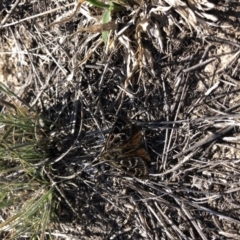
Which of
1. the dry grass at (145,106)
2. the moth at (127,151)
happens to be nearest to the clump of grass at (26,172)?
the dry grass at (145,106)

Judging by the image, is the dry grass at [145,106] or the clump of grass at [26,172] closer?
the dry grass at [145,106]

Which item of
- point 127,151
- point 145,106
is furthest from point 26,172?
point 145,106

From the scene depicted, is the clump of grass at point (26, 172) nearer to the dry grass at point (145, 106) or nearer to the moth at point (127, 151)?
the dry grass at point (145, 106)

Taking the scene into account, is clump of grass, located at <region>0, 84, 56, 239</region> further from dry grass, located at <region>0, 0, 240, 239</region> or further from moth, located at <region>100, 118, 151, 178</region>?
moth, located at <region>100, 118, 151, 178</region>

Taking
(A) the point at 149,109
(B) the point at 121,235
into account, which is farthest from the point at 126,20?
(B) the point at 121,235

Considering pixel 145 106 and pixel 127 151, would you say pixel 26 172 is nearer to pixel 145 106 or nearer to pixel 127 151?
pixel 127 151
